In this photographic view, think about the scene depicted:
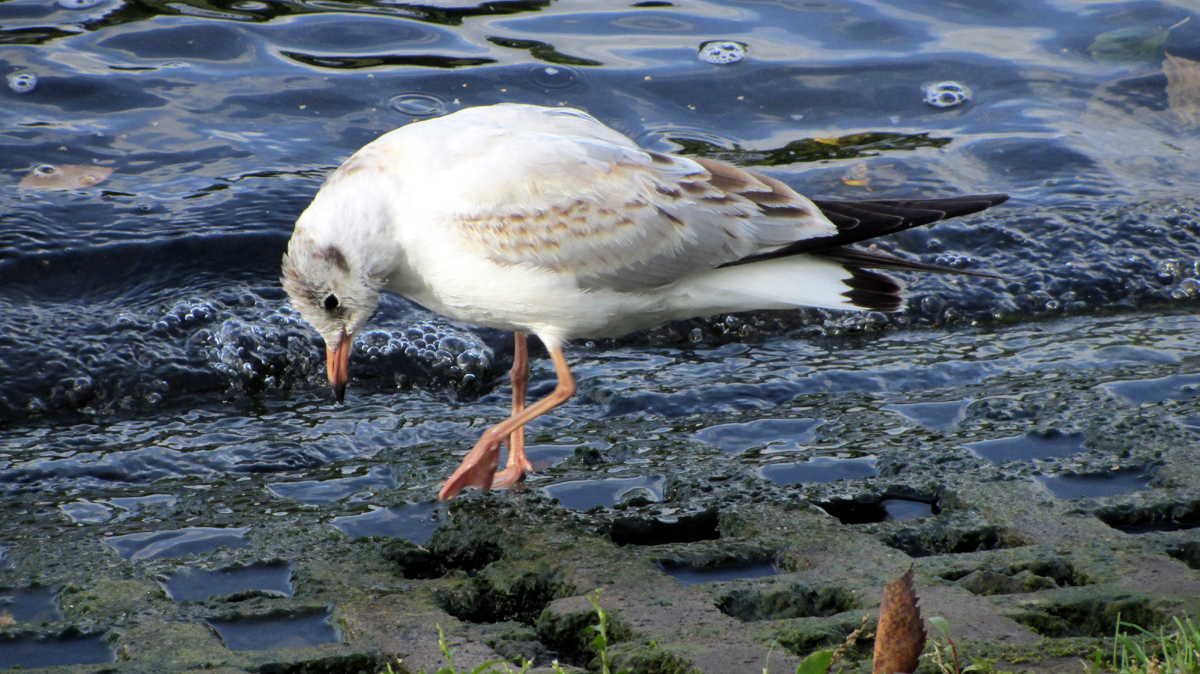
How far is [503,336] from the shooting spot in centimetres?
570

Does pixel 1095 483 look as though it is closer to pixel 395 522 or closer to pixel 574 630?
pixel 574 630

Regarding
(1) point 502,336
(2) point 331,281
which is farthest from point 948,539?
(1) point 502,336

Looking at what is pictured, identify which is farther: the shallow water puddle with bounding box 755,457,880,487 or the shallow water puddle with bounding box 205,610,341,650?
the shallow water puddle with bounding box 755,457,880,487

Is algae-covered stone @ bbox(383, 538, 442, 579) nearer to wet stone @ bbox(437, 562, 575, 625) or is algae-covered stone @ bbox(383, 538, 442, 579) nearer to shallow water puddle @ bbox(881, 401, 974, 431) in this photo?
wet stone @ bbox(437, 562, 575, 625)

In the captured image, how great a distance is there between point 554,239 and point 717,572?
1.38m

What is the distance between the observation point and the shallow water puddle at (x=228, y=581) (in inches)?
114

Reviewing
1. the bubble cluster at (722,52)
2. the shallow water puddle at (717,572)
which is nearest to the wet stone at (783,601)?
the shallow water puddle at (717,572)

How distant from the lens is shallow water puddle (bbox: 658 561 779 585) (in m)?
2.94

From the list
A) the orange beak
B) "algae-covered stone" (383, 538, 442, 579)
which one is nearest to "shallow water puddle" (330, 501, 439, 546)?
"algae-covered stone" (383, 538, 442, 579)

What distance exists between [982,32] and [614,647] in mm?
8692

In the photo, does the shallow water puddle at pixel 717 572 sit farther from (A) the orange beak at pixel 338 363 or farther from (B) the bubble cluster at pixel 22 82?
(B) the bubble cluster at pixel 22 82

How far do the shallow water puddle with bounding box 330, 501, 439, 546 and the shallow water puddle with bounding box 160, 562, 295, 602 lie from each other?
337mm

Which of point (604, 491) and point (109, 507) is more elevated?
point (604, 491)

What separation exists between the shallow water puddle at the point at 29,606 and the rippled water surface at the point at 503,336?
0.40 meters
